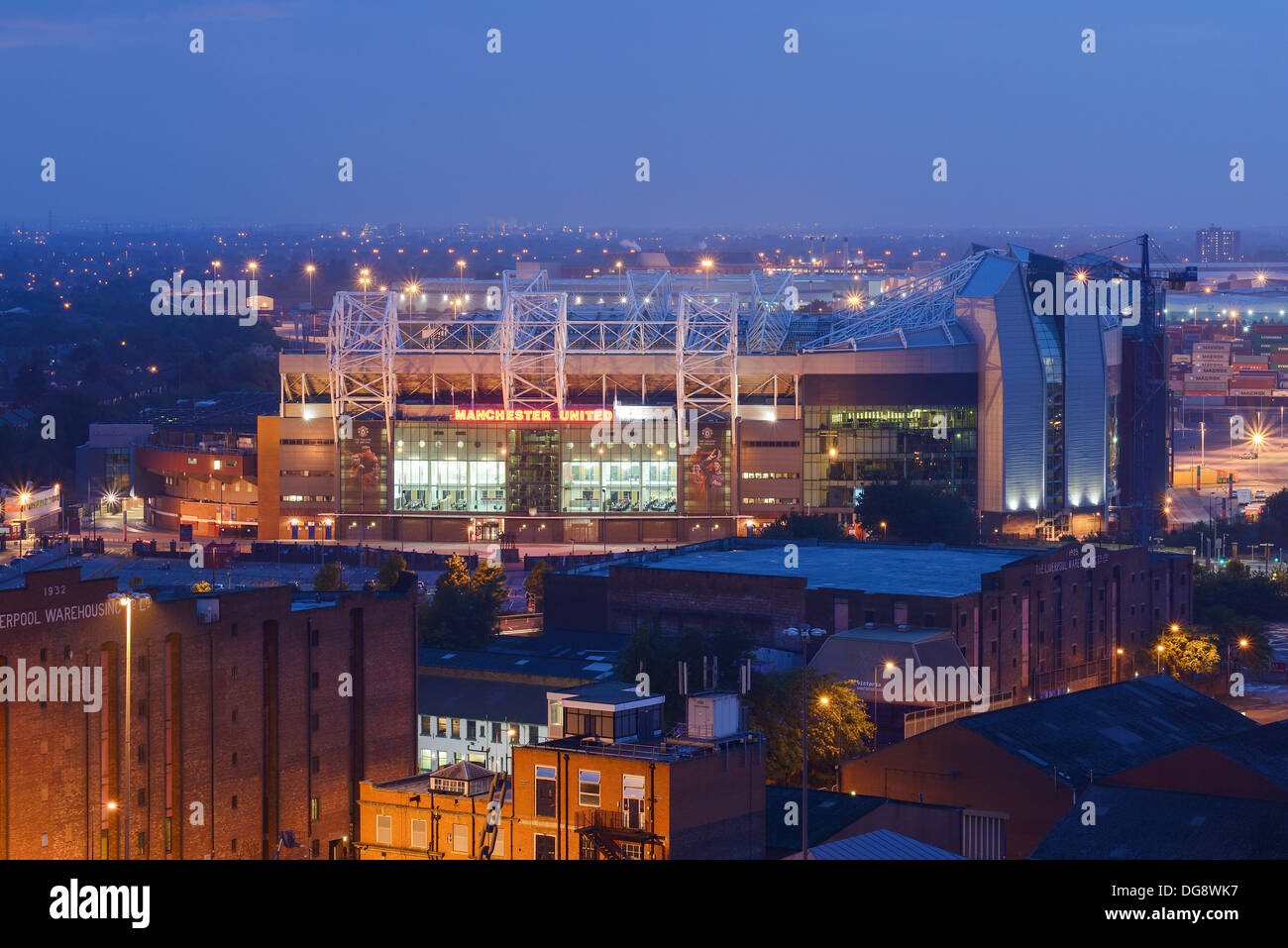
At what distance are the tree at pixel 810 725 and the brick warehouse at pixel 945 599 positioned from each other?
8554mm

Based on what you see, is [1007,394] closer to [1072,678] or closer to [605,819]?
[1072,678]

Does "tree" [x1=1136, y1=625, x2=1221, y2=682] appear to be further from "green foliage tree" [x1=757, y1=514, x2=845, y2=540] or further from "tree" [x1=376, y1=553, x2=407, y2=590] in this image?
"tree" [x1=376, y1=553, x2=407, y2=590]

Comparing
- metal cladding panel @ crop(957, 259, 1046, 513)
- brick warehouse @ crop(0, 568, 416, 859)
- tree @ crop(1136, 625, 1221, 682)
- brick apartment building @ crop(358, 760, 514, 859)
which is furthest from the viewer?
metal cladding panel @ crop(957, 259, 1046, 513)

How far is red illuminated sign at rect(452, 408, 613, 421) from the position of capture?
265ft

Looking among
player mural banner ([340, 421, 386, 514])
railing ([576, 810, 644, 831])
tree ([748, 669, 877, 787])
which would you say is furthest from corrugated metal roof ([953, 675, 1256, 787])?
player mural banner ([340, 421, 386, 514])

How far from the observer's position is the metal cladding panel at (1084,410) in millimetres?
81938

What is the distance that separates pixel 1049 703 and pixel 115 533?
5467cm

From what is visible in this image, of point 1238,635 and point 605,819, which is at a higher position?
point 605,819

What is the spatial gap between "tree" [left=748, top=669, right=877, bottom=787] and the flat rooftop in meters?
9.90

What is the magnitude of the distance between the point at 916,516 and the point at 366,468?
2252 cm

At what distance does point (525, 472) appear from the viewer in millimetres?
81688

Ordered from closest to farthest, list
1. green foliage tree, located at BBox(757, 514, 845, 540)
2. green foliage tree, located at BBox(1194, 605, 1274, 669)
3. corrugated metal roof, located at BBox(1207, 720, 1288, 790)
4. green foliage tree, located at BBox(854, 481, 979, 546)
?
1. corrugated metal roof, located at BBox(1207, 720, 1288, 790)
2. green foliage tree, located at BBox(1194, 605, 1274, 669)
3. green foliage tree, located at BBox(757, 514, 845, 540)
4. green foliage tree, located at BBox(854, 481, 979, 546)

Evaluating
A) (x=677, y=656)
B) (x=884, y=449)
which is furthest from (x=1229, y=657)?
(x=884, y=449)
